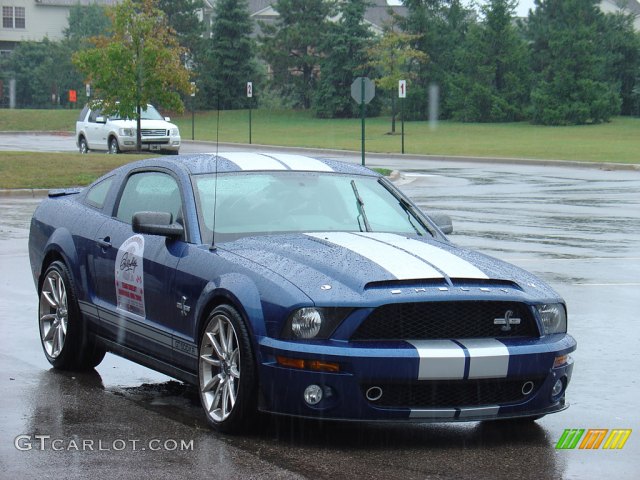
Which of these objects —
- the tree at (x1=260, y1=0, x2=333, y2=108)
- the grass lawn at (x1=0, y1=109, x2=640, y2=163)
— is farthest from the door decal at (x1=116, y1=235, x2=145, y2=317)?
the tree at (x1=260, y1=0, x2=333, y2=108)

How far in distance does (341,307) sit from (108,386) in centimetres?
227

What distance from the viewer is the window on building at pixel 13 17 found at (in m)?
112

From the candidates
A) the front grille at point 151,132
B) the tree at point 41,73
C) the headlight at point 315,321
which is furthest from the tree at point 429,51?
the headlight at point 315,321

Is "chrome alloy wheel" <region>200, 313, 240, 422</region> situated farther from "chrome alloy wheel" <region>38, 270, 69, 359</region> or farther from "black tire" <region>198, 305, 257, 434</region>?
"chrome alloy wheel" <region>38, 270, 69, 359</region>

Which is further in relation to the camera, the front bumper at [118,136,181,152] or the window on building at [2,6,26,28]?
the window on building at [2,6,26,28]

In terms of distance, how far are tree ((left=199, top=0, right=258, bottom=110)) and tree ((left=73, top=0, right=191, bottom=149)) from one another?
43.3 m

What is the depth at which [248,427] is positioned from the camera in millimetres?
6605

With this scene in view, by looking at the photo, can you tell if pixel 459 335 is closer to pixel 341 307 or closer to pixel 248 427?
pixel 341 307

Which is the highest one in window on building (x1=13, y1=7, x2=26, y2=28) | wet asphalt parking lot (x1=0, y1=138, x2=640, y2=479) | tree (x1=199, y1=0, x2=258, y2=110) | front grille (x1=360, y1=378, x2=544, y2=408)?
window on building (x1=13, y1=7, x2=26, y2=28)

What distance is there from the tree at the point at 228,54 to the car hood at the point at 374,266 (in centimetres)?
7771

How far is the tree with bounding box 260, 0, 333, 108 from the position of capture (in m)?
93.5

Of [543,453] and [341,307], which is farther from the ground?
[341,307]

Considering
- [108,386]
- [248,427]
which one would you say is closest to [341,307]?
[248,427]

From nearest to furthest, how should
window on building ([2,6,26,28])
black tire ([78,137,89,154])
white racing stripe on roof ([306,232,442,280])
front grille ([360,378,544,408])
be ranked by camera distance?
1. front grille ([360,378,544,408])
2. white racing stripe on roof ([306,232,442,280])
3. black tire ([78,137,89,154])
4. window on building ([2,6,26,28])
